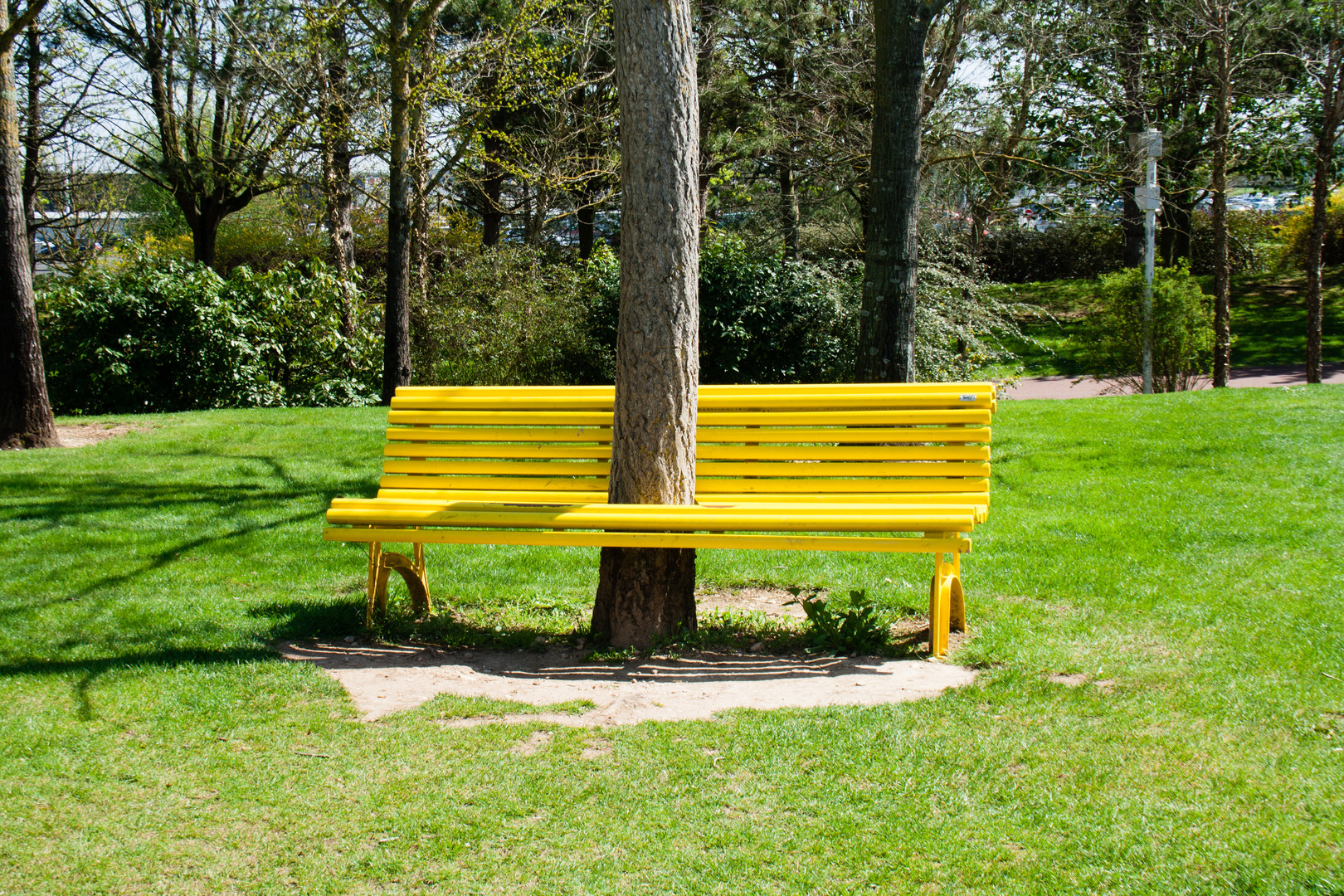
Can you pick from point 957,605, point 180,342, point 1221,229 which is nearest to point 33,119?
point 180,342

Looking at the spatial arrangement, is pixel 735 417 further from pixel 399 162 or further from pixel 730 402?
pixel 399 162

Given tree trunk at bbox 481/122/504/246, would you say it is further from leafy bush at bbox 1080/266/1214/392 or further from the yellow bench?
the yellow bench

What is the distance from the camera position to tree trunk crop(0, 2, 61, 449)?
898 centimetres

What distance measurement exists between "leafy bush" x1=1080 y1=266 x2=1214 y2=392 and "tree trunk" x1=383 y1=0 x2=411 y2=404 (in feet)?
27.4

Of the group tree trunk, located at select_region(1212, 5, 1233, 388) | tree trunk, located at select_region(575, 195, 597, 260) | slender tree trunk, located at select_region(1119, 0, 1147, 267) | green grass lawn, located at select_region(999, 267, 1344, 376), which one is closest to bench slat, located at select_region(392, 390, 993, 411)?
slender tree trunk, located at select_region(1119, 0, 1147, 267)

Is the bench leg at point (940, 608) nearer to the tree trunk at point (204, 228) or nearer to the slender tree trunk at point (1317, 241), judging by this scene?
the slender tree trunk at point (1317, 241)

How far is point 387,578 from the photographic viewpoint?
15.7ft

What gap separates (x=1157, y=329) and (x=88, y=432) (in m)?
11.7

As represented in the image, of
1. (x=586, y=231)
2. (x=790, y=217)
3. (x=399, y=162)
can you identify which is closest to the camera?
(x=399, y=162)

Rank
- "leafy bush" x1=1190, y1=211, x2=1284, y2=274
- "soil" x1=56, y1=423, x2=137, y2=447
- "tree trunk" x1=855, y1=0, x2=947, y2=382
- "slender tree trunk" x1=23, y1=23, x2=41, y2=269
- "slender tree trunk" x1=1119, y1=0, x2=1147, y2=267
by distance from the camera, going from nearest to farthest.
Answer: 1. "tree trunk" x1=855, y1=0, x2=947, y2=382
2. "soil" x1=56, y1=423, x2=137, y2=447
3. "slender tree trunk" x1=1119, y1=0, x2=1147, y2=267
4. "slender tree trunk" x1=23, y1=23, x2=41, y2=269
5. "leafy bush" x1=1190, y1=211, x2=1284, y2=274

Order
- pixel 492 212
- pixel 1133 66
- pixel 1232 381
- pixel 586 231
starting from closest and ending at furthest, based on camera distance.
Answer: pixel 1133 66 → pixel 1232 381 → pixel 492 212 → pixel 586 231

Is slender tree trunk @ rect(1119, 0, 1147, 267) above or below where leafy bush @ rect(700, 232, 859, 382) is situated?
above

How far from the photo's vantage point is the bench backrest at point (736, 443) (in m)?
4.71

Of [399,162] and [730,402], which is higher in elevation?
[399,162]
